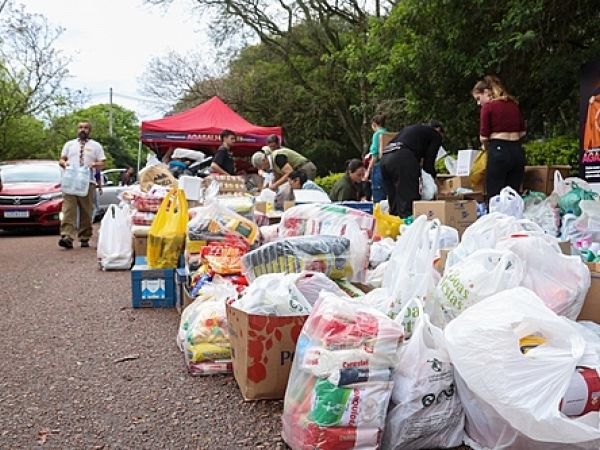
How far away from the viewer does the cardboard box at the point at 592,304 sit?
3.39 metres

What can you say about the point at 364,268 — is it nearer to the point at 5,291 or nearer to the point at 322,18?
the point at 5,291

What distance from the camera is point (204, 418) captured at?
9.51 feet

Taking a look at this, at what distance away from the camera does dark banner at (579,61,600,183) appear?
759 centimetres

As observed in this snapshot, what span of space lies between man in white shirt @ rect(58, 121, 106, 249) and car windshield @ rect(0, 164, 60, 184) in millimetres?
Answer: 3816

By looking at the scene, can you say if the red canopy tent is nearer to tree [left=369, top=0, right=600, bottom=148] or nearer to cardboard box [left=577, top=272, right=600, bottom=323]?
tree [left=369, top=0, right=600, bottom=148]

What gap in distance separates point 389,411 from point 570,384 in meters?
0.68

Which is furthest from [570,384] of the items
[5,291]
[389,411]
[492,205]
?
[5,291]

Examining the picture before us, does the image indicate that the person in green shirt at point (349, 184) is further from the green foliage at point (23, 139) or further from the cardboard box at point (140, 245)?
the green foliage at point (23, 139)

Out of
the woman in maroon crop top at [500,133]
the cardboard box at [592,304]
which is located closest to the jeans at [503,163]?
the woman in maroon crop top at [500,133]

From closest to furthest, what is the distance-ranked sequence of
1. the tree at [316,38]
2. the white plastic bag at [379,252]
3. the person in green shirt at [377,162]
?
the white plastic bag at [379,252] → the person in green shirt at [377,162] → the tree at [316,38]

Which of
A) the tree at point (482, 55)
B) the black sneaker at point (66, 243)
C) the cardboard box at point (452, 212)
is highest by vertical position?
the tree at point (482, 55)

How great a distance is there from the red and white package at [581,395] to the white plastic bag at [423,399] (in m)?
0.43

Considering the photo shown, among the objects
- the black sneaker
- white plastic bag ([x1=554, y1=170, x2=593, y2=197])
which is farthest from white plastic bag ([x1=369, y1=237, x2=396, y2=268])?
the black sneaker

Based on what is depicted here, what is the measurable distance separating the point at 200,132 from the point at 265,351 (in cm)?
1109
